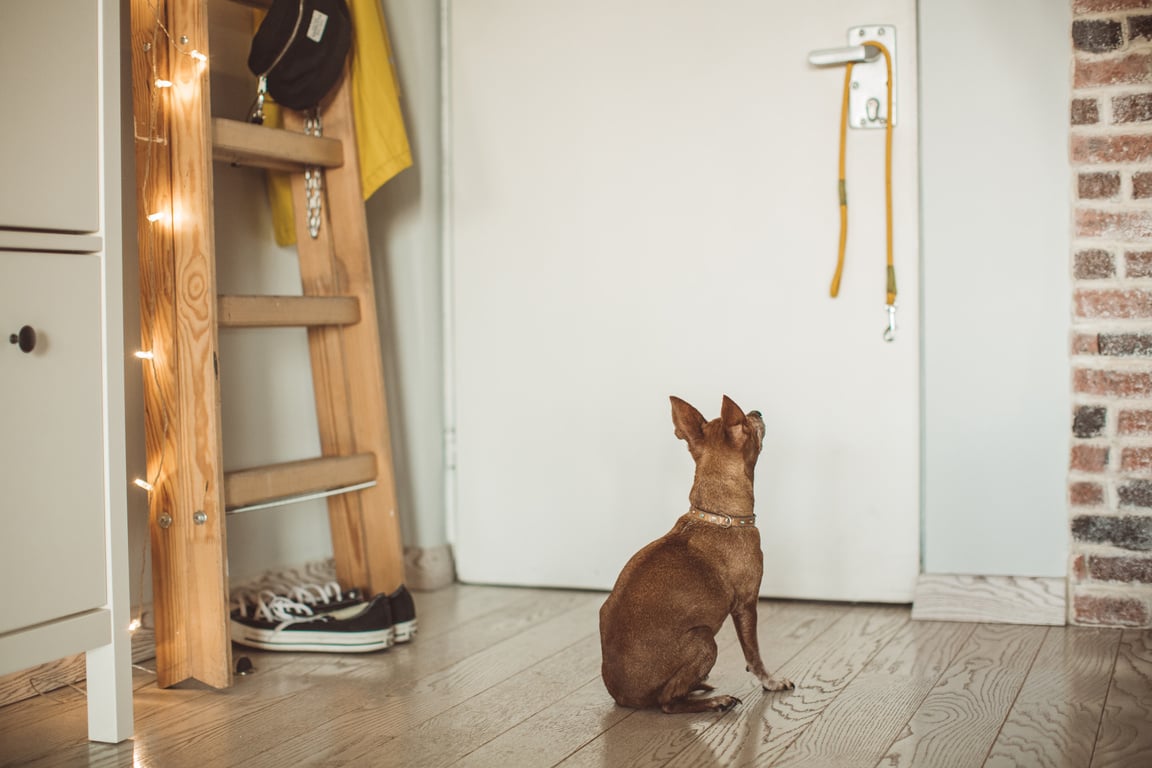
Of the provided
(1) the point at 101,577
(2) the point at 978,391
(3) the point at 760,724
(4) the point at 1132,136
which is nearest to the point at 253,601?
(1) the point at 101,577

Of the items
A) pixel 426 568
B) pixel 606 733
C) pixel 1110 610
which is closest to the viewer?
pixel 606 733

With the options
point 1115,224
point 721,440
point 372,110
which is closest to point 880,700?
point 721,440

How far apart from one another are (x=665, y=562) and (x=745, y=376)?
840 millimetres

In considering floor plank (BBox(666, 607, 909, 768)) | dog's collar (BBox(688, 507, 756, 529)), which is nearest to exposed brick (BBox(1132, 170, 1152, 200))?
floor plank (BBox(666, 607, 909, 768))

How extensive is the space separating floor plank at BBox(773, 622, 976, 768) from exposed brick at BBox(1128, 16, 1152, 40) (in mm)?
1192

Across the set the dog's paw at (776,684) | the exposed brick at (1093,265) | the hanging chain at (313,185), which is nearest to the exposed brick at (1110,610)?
the exposed brick at (1093,265)

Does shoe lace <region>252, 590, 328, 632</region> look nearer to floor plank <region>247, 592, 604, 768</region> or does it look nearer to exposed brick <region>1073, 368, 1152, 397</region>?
floor plank <region>247, 592, 604, 768</region>

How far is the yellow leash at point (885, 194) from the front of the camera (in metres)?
2.35

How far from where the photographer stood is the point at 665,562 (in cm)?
173

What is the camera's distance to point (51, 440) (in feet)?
5.24

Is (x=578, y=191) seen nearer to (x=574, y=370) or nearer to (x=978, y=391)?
(x=574, y=370)

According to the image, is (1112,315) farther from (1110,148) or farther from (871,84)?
(871,84)

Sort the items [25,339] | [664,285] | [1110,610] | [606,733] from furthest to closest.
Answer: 1. [664,285]
2. [1110,610]
3. [606,733]
4. [25,339]

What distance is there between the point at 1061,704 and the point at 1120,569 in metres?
0.58
